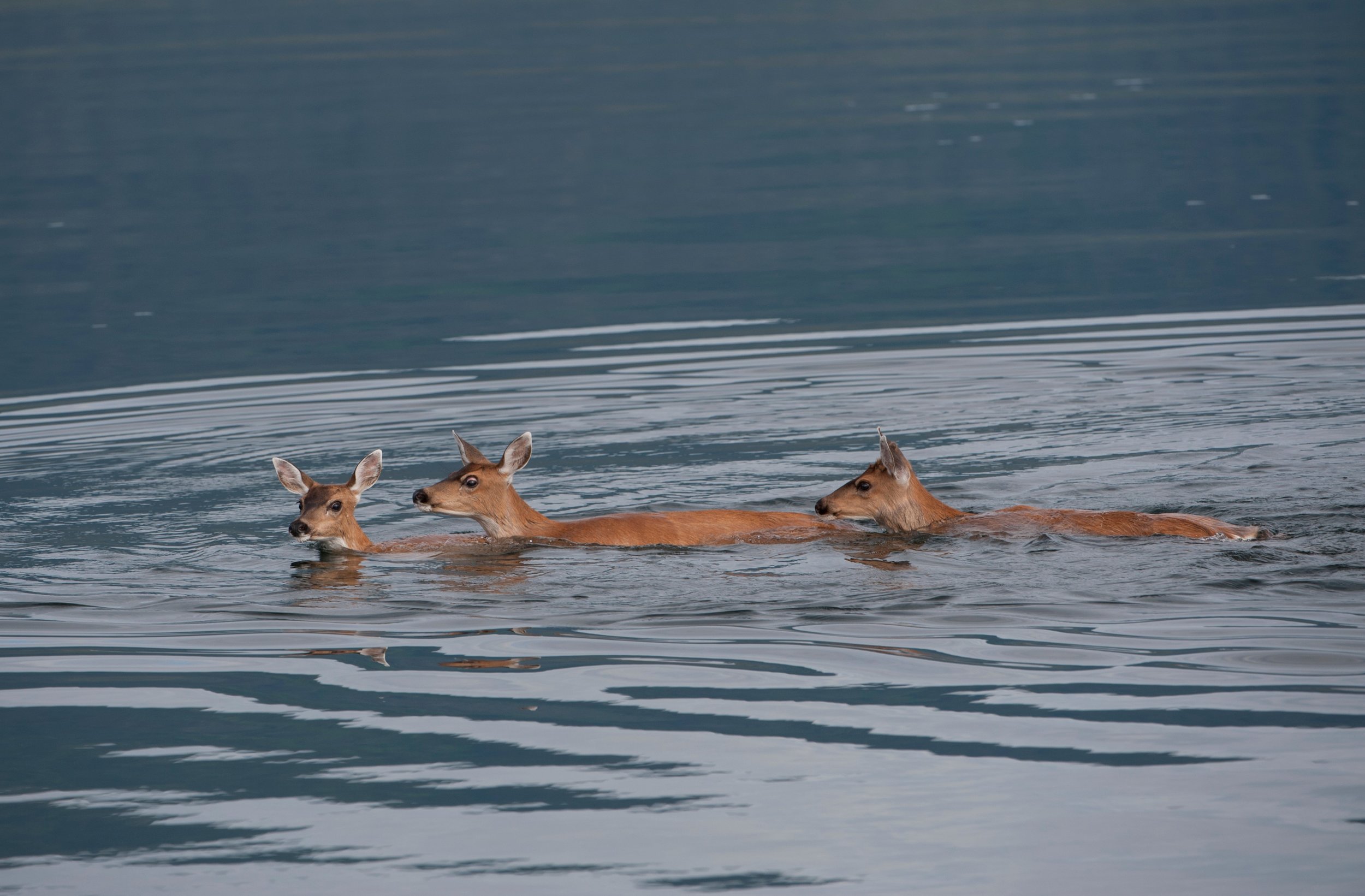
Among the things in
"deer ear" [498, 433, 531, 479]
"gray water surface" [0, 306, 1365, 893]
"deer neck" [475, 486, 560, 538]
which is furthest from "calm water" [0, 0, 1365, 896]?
"deer ear" [498, 433, 531, 479]

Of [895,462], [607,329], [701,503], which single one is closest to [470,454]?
[701,503]

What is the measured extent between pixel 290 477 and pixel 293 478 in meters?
0.02

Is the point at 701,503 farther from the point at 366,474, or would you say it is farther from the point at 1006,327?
the point at 1006,327

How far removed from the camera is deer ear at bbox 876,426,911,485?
454 inches

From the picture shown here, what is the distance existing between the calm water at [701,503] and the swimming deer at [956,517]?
0.27m

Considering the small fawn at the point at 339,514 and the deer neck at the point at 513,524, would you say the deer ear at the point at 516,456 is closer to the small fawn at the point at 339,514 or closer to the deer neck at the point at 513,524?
the deer neck at the point at 513,524

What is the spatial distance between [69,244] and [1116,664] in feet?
77.5

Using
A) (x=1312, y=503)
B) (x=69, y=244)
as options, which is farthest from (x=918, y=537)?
(x=69, y=244)

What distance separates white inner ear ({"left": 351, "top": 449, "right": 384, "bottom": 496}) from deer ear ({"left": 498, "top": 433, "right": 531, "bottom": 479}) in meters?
0.77

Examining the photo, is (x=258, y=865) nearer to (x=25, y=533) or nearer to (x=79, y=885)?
(x=79, y=885)

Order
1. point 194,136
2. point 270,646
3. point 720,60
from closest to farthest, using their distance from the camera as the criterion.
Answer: point 270,646, point 194,136, point 720,60

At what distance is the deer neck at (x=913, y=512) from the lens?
1198cm

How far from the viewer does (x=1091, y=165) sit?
33219mm

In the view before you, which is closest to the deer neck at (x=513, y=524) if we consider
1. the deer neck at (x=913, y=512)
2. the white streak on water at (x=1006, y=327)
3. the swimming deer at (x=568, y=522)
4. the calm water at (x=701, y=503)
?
the swimming deer at (x=568, y=522)
